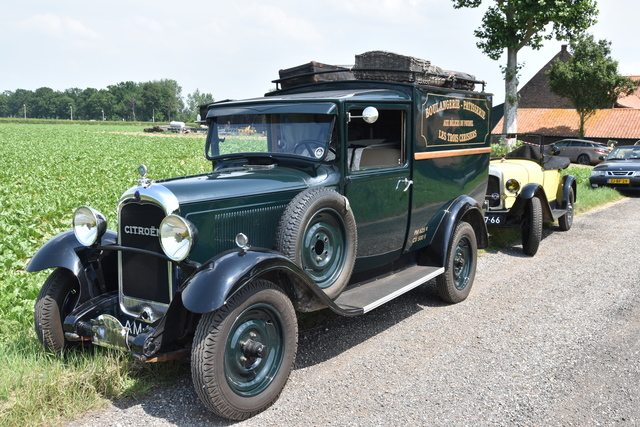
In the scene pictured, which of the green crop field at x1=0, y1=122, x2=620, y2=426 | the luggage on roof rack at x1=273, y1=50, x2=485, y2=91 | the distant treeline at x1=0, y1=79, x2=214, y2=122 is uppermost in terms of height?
the distant treeline at x1=0, y1=79, x2=214, y2=122

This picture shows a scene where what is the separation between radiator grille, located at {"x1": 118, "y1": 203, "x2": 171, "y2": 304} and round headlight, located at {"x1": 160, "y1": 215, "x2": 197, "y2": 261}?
211 millimetres

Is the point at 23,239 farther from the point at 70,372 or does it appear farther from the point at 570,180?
the point at 570,180

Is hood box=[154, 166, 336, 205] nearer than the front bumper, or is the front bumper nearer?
the front bumper

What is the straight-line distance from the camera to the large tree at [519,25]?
787 inches

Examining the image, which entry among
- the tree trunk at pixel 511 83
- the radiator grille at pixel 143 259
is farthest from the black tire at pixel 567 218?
the tree trunk at pixel 511 83

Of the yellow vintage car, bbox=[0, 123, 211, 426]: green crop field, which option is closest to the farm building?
the yellow vintage car

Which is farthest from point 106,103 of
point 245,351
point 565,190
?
point 245,351

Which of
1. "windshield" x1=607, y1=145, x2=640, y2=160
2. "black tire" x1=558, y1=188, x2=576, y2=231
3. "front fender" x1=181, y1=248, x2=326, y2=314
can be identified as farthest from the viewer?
"windshield" x1=607, y1=145, x2=640, y2=160

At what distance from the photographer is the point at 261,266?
11.3ft

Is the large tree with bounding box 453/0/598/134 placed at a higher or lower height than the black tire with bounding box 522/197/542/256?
higher

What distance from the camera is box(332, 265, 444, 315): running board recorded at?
434cm

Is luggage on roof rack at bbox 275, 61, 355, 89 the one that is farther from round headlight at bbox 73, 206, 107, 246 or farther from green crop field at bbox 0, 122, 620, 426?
green crop field at bbox 0, 122, 620, 426

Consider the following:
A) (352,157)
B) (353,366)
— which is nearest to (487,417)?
(353,366)

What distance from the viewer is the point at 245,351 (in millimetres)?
3461
